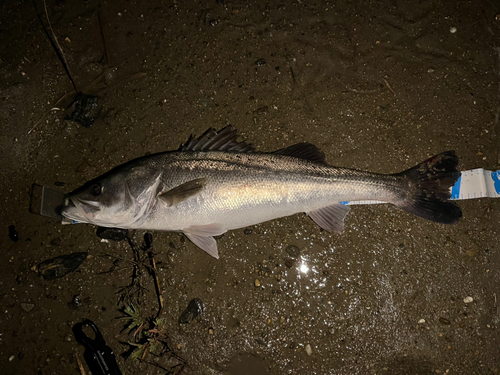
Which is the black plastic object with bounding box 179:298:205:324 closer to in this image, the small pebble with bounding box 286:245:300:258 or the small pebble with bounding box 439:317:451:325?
the small pebble with bounding box 286:245:300:258

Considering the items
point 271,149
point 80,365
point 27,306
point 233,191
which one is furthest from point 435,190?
point 27,306

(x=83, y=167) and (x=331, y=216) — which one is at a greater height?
(x=83, y=167)

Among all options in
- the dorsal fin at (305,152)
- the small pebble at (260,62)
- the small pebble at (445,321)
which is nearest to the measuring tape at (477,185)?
the dorsal fin at (305,152)

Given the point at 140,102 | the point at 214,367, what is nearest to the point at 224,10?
the point at 140,102

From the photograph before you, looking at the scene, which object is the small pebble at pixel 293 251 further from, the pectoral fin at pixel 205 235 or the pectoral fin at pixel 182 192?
the pectoral fin at pixel 182 192

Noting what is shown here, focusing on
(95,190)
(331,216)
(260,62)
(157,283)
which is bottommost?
(157,283)

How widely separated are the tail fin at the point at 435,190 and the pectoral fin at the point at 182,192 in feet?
7.62

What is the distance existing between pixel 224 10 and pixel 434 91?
304 centimetres

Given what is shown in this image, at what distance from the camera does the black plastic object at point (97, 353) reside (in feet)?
10.5

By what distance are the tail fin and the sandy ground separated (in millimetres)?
328

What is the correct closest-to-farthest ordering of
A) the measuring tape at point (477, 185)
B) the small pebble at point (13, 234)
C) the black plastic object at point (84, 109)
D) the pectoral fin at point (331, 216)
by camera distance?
the pectoral fin at point (331, 216) → the measuring tape at point (477, 185) → the small pebble at point (13, 234) → the black plastic object at point (84, 109)

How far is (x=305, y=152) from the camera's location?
321 cm

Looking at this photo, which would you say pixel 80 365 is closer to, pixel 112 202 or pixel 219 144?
pixel 112 202

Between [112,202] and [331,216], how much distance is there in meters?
2.49
